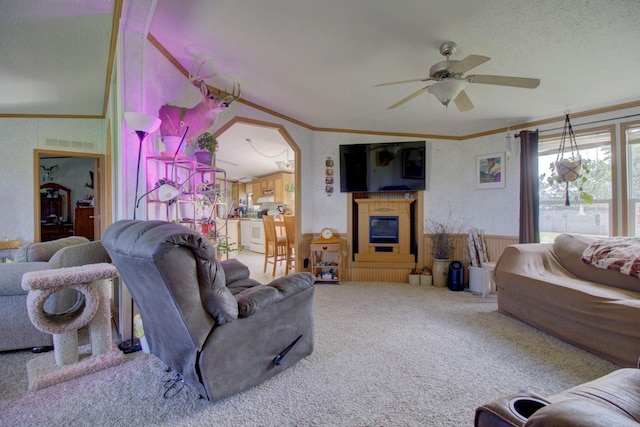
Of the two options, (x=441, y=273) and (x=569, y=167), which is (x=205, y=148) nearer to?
(x=441, y=273)

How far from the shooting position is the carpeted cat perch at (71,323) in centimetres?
174

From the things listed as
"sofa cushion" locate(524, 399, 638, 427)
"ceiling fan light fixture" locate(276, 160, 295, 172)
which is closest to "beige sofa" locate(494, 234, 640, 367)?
"sofa cushion" locate(524, 399, 638, 427)

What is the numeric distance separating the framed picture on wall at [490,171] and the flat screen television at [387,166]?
799 mm

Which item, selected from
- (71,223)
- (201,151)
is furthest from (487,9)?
(71,223)

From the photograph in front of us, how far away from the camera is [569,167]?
11.1ft

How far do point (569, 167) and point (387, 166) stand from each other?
2190 millimetres

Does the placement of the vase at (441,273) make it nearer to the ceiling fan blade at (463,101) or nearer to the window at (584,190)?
the window at (584,190)

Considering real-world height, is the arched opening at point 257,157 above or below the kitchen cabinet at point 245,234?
above

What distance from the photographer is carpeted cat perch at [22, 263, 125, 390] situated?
174 centimetres

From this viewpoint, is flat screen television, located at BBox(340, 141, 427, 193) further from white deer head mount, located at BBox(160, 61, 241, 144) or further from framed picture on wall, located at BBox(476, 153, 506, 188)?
white deer head mount, located at BBox(160, 61, 241, 144)

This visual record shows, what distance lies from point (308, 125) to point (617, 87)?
355cm

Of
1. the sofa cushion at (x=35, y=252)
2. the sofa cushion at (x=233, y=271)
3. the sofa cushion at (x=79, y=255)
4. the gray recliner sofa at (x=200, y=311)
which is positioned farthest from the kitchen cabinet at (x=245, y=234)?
the gray recliner sofa at (x=200, y=311)

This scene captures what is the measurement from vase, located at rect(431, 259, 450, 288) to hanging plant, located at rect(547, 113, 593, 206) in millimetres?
1628

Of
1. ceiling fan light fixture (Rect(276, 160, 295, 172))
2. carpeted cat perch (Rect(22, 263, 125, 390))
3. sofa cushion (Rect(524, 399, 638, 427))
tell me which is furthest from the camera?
ceiling fan light fixture (Rect(276, 160, 295, 172))
